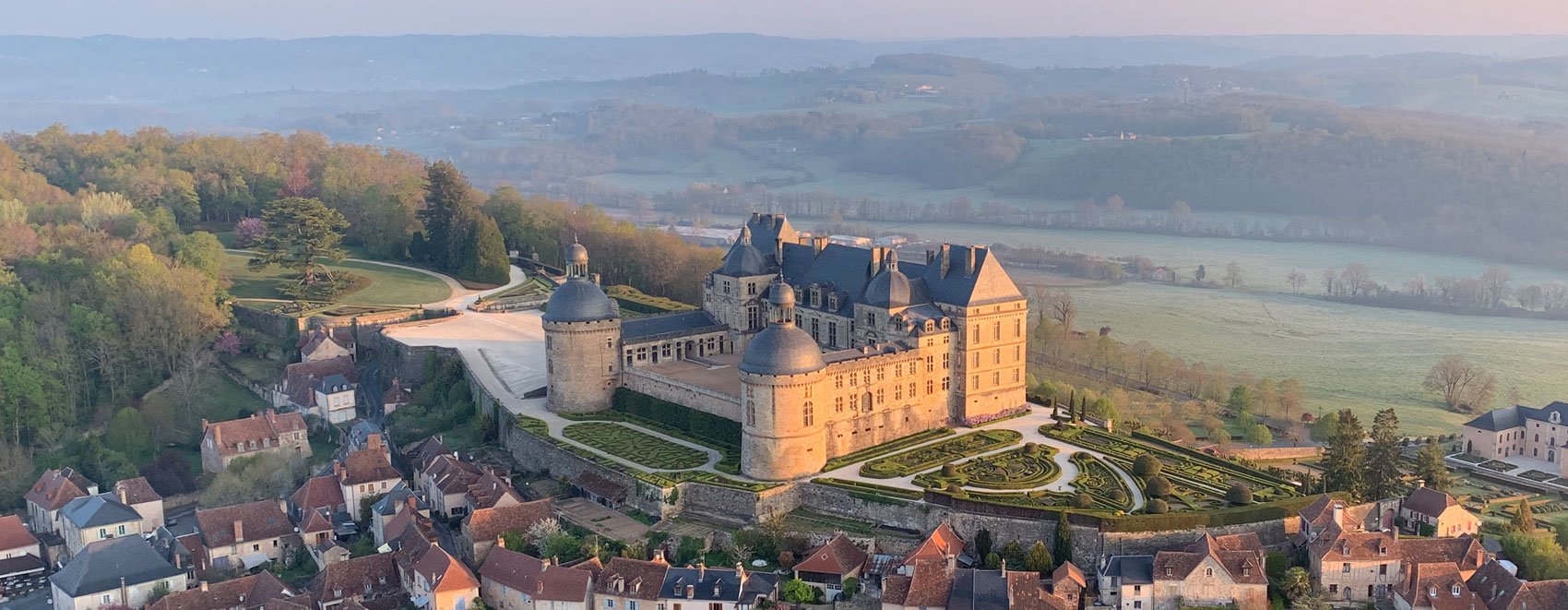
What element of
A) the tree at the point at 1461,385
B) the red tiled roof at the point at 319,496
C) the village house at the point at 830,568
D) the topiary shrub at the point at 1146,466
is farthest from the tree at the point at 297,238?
the tree at the point at 1461,385

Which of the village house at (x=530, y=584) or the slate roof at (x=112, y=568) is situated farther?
the slate roof at (x=112, y=568)

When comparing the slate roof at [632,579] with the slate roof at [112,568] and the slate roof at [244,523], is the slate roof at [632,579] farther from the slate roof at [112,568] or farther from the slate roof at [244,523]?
the slate roof at [112,568]

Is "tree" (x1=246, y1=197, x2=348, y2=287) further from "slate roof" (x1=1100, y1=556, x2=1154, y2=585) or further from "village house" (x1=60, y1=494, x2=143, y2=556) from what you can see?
"slate roof" (x1=1100, y1=556, x2=1154, y2=585)

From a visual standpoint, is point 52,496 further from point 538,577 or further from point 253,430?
point 538,577

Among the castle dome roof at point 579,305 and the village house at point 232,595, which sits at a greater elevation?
the castle dome roof at point 579,305

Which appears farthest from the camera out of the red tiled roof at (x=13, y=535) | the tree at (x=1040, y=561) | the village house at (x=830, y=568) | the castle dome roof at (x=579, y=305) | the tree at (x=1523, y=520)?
the castle dome roof at (x=579, y=305)

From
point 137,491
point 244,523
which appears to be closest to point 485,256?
point 137,491
